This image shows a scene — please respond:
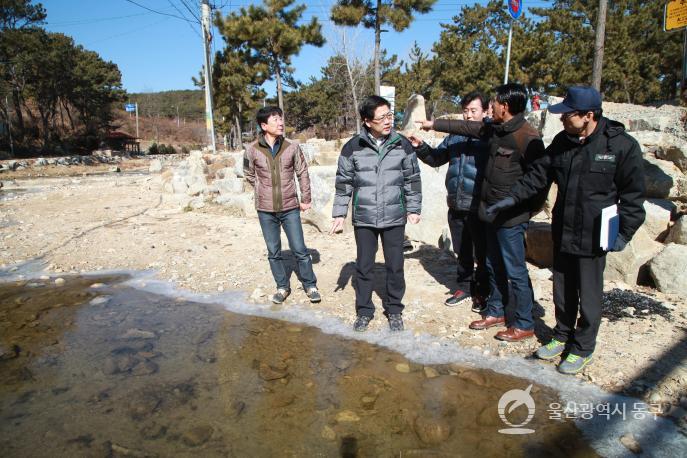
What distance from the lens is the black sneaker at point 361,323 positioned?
354 centimetres

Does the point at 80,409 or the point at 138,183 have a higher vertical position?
the point at 138,183

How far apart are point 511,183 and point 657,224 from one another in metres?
2.43

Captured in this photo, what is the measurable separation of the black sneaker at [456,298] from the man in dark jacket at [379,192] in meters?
0.62

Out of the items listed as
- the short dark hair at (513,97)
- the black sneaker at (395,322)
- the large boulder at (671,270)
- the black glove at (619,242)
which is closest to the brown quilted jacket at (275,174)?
the black sneaker at (395,322)

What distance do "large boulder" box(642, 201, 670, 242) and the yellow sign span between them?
1733 mm

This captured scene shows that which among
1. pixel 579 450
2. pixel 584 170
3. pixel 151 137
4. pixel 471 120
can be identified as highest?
pixel 151 137

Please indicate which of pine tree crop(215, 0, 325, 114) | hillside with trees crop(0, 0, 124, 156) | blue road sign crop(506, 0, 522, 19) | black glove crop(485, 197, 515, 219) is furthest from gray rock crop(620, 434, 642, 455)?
hillside with trees crop(0, 0, 124, 156)

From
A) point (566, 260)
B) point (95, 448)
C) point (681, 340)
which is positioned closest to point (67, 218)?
point (95, 448)

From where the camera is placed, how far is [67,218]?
8.43m

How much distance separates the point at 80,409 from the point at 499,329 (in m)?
2.88

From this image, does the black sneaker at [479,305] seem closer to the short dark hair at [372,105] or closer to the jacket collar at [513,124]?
the jacket collar at [513,124]

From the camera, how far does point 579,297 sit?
273cm

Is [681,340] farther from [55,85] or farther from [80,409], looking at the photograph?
[55,85]

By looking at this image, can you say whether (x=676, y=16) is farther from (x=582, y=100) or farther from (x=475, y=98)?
(x=582, y=100)
